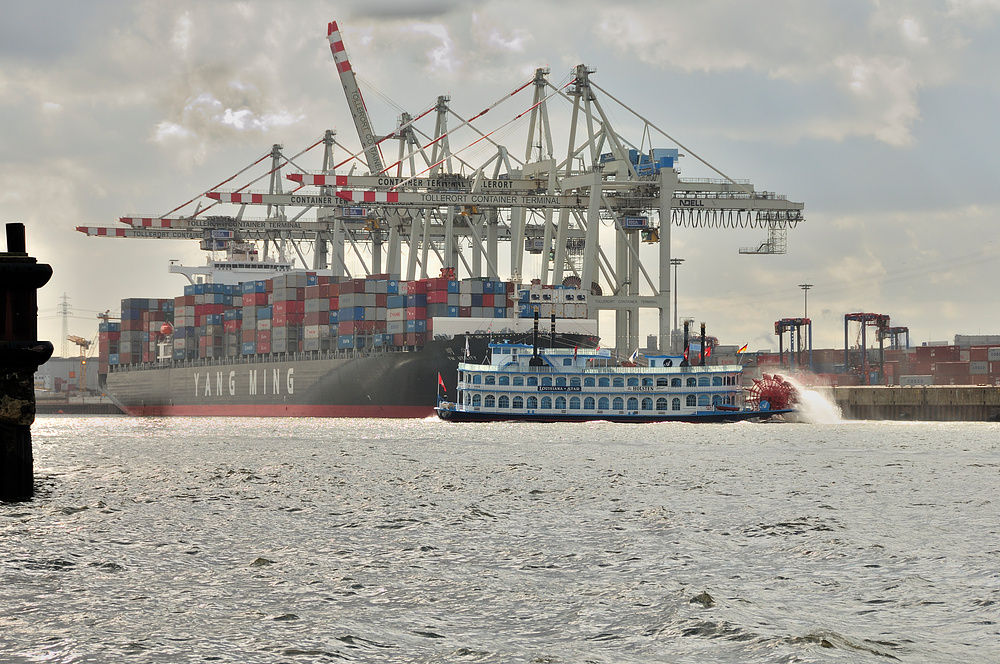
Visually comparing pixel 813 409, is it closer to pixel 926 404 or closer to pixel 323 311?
pixel 926 404

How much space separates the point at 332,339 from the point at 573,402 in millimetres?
27566

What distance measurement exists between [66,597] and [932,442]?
4980 centimetres

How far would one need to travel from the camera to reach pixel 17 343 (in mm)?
16469

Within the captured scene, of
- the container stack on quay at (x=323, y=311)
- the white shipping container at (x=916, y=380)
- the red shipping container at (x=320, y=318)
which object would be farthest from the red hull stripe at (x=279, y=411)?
the white shipping container at (x=916, y=380)

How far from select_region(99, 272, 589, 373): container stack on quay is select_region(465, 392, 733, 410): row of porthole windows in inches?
256

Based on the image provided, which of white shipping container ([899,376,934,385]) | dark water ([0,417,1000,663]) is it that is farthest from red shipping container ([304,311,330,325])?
white shipping container ([899,376,934,385])

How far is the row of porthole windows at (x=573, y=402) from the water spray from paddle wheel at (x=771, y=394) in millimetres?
5994

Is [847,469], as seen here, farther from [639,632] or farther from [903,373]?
[903,373]

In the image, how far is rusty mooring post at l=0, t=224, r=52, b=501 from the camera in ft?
52.7

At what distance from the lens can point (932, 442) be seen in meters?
53.7

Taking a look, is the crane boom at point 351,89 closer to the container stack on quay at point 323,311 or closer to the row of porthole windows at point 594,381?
the container stack on quay at point 323,311

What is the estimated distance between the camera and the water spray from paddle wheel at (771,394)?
72.1 meters

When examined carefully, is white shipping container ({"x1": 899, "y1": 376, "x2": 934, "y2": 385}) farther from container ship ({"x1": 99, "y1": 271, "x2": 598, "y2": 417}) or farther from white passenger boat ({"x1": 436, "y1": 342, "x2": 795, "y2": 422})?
white passenger boat ({"x1": 436, "y1": 342, "x2": 795, "y2": 422})

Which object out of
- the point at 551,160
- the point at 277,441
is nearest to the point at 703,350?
the point at 551,160
